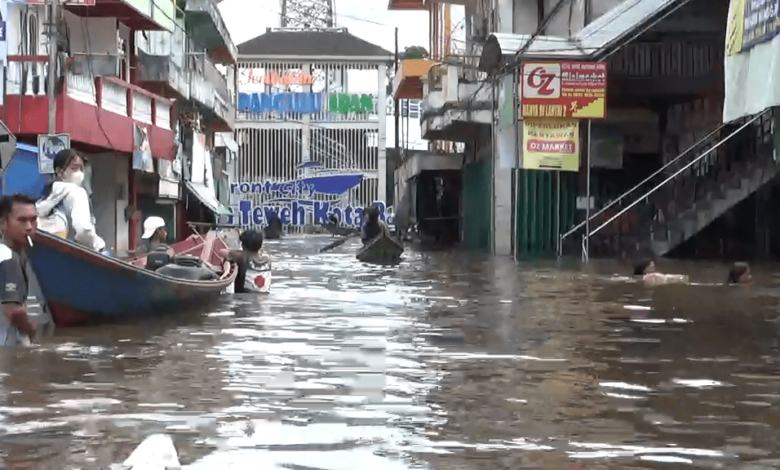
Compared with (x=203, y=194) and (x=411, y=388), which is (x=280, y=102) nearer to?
(x=203, y=194)

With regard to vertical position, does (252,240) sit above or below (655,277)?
above

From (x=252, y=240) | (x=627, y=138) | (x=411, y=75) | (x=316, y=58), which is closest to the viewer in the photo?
(x=252, y=240)

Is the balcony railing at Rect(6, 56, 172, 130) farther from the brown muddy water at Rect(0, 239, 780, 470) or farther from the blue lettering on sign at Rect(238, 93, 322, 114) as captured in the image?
the blue lettering on sign at Rect(238, 93, 322, 114)

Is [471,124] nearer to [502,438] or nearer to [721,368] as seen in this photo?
[721,368]

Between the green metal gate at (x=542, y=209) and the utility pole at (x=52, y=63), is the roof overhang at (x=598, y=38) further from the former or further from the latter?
the utility pole at (x=52, y=63)

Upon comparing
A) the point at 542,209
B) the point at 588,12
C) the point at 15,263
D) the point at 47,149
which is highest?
the point at 588,12

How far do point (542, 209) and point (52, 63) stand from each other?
12965 mm

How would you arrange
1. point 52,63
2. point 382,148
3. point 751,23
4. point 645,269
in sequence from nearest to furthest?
1. point 751,23
2. point 645,269
3. point 52,63
4. point 382,148

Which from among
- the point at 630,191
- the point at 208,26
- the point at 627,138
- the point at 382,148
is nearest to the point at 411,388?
the point at 630,191

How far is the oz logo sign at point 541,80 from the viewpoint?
27167 millimetres

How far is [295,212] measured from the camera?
70.5m

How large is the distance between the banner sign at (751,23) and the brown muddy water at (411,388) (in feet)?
10.4

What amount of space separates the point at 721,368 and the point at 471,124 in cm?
2921

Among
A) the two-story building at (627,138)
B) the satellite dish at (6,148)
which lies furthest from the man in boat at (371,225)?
the satellite dish at (6,148)
